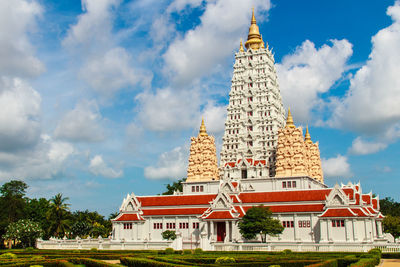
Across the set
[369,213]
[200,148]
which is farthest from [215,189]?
[369,213]

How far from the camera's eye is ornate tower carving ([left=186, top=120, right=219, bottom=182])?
82062 mm

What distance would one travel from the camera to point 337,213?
54.8 m

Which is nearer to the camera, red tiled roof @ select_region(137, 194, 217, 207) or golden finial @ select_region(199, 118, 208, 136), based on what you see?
red tiled roof @ select_region(137, 194, 217, 207)

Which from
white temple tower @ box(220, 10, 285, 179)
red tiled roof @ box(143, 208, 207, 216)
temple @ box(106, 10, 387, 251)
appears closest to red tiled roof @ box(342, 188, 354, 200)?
temple @ box(106, 10, 387, 251)

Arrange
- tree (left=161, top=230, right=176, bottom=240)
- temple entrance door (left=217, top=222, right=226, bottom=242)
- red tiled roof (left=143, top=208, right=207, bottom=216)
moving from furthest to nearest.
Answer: red tiled roof (left=143, top=208, right=207, bottom=216) → temple entrance door (left=217, top=222, right=226, bottom=242) → tree (left=161, top=230, right=176, bottom=240)

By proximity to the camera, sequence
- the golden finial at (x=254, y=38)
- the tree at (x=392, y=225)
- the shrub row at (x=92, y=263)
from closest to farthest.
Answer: the shrub row at (x=92, y=263) < the tree at (x=392, y=225) < the golden finial at (x=254, y=38)

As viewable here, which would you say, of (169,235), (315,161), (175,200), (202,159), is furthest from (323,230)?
(315,161)

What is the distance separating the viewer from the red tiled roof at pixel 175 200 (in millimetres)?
67438

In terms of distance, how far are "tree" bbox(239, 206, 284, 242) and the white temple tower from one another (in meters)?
23.5

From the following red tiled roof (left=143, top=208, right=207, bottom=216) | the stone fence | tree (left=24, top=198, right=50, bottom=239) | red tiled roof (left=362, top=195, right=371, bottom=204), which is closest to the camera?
the stone fence

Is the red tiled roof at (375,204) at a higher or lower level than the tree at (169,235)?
higher

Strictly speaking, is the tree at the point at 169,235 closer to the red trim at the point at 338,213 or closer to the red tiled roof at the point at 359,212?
the red trim at the point at 338,213

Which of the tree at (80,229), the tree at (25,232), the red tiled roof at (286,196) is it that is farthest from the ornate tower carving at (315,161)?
the tree at (25,232)

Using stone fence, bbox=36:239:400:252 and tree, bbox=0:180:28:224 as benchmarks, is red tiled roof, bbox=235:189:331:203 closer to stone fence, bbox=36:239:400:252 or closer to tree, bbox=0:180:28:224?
stone fence, bbox=36:239:400:252
